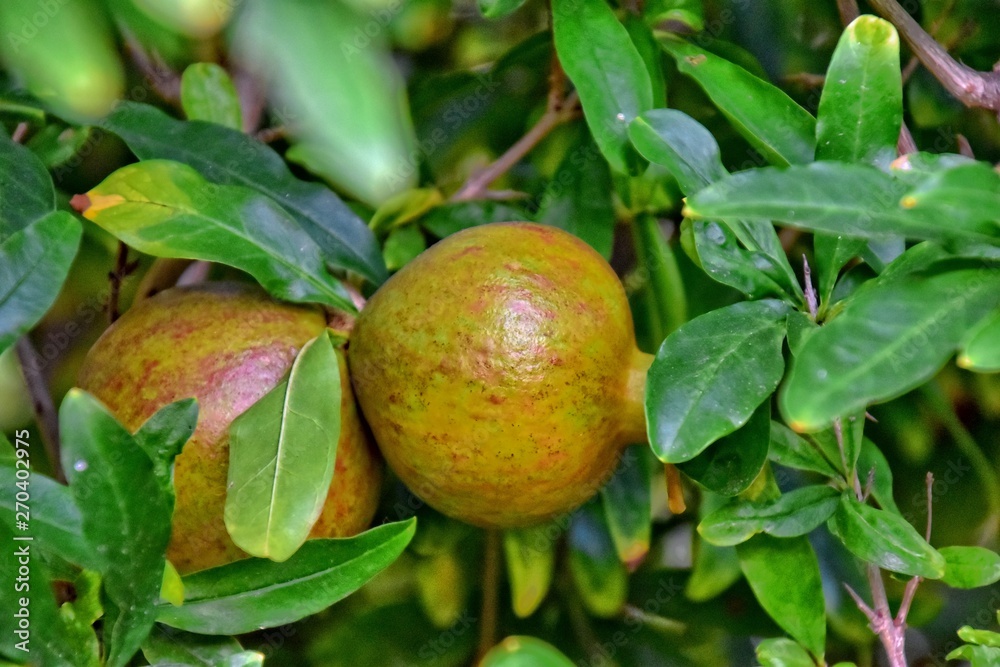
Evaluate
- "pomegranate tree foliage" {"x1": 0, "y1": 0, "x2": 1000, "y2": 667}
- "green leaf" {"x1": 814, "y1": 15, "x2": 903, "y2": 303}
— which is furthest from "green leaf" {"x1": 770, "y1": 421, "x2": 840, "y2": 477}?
"green leaf" {"x1": 814, "y1": 15, "x2": 903, "y2": 303}

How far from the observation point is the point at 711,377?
1.85 feet

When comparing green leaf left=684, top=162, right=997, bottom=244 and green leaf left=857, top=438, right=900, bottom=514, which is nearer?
green leaf left=684, top=162, right=997, bottom=244

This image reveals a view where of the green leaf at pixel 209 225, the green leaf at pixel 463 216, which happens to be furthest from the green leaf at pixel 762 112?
the green leaf at pixel 209 225

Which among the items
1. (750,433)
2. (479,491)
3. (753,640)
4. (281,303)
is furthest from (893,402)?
(281,303)

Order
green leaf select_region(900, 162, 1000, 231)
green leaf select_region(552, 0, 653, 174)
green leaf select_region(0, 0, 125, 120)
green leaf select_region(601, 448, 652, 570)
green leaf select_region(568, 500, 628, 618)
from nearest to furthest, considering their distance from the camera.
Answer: green leaf select_region(0, 0, 125, 120), green leaf select_region(900, 162, 1000, 231), green leaf select_region(552, 0, 653, 174), green leaf select_region(601, 448, 652, 570), green leaf select_region(568, 500, 628, 618)

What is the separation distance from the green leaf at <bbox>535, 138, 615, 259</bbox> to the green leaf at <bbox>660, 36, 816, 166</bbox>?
0.51 feet

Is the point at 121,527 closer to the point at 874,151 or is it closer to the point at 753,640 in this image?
the point at 874,151

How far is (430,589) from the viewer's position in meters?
0.96

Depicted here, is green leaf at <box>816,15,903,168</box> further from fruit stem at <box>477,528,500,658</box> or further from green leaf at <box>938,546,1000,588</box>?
fruit stem at <box>477,528,500,658</box>

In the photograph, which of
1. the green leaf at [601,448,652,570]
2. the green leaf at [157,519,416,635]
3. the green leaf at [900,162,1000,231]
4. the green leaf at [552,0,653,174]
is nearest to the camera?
the green leaf at [900,162,1000,231]

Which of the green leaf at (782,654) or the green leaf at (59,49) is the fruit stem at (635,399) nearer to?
the green leaf at (782,654)

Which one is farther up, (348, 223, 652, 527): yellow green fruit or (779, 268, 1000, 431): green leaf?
(779, 268, 1000, 431): green leaf

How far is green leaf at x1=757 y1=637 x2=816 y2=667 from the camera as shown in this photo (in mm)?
652

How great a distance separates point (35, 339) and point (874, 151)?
83cm
